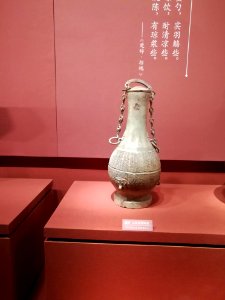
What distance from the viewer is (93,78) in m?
1.28

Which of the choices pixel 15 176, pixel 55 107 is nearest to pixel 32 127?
pixel 55 107

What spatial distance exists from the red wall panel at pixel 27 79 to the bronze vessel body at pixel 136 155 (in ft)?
1.50

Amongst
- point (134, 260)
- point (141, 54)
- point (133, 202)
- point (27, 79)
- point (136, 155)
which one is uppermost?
point (141, 54)

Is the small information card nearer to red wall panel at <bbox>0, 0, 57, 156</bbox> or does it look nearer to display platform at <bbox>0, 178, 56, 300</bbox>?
display platform at <bbox>0, 178, 56, 300</bbox>

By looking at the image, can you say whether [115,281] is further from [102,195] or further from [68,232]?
[102,195]

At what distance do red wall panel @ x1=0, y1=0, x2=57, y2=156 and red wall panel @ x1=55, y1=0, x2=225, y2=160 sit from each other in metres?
0.05

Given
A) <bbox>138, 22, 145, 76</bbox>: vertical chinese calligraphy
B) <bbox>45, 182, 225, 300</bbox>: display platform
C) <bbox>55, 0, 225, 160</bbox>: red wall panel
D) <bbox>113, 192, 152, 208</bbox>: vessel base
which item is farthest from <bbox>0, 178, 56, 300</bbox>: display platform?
<bbox>138, 22, 145, 76</bbox>: vertical chinese calligraphy

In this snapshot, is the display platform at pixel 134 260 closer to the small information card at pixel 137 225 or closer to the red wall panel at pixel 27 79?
the small information card at pixel 137 225

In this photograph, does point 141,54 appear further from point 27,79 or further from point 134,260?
point 134,260

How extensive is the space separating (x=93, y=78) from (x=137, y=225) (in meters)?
0.69

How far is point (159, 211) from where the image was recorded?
3.46ft

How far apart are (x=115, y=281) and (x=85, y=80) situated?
2.74 ft

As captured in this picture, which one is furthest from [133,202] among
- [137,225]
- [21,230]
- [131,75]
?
[131,75]

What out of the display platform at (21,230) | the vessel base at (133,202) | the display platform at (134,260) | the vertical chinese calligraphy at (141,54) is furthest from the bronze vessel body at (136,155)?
the display platform at (21,230)
